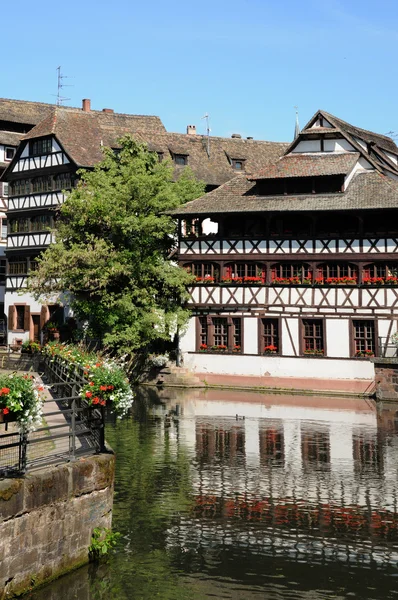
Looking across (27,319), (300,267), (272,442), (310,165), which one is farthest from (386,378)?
(27,319)

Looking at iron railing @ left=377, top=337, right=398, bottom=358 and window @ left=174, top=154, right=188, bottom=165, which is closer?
iron railing @ left=377, top=337, right=398, bottom=358

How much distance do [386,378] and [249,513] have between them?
21.3 m

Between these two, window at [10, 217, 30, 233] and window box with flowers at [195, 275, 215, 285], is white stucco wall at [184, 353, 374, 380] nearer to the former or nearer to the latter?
window box with flowers at [195, 275, 215, 285]

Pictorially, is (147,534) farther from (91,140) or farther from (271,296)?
(91,140)

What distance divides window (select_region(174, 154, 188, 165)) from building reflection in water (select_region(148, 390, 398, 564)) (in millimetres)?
26222

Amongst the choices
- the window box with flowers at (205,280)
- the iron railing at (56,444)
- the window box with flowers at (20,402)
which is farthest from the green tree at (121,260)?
the window box with flowers at (20,402)

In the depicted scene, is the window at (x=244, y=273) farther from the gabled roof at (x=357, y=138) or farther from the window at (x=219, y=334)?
the gabled roof at (x=357, y=138)

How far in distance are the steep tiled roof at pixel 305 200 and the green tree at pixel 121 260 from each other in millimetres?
2030

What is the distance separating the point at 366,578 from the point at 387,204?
86.5ft

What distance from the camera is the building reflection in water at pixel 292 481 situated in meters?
13.9

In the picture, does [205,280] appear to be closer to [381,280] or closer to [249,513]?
[381,280]

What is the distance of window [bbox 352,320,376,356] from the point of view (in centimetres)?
3706


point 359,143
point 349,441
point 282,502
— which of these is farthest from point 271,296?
point 282,502

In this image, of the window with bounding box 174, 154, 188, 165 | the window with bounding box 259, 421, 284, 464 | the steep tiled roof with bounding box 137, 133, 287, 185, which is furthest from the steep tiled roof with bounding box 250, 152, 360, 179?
the window with bounding box 259, 421, 284, 464
